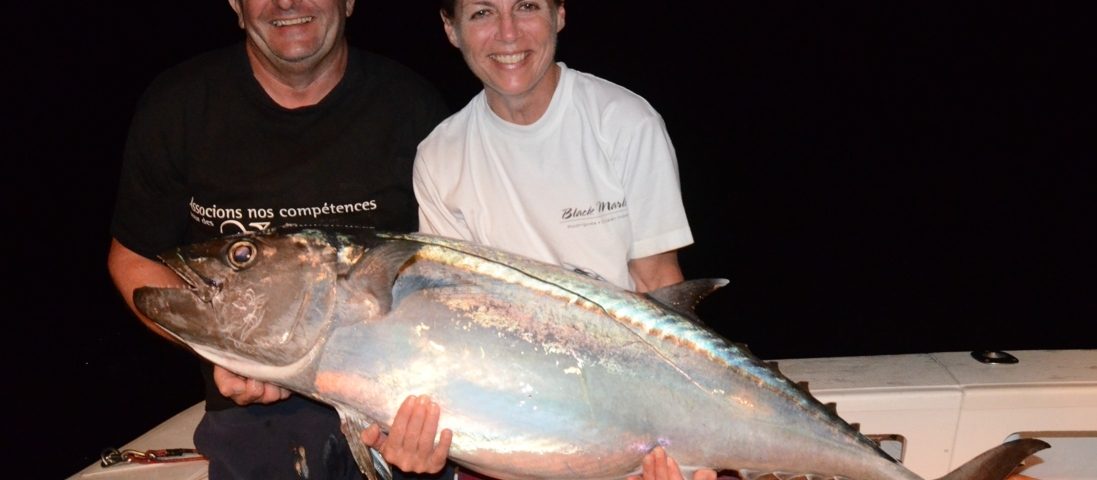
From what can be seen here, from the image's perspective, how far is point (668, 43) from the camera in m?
19.2

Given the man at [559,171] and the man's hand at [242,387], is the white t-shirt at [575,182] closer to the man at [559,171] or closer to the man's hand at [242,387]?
the man at [559,171]

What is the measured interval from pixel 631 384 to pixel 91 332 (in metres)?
8.76

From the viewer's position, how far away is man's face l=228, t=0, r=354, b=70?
2791 mm

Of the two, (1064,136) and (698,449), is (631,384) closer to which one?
(698,449)

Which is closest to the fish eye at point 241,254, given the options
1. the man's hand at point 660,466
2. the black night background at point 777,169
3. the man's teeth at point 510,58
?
the man's teeth at point 510,58

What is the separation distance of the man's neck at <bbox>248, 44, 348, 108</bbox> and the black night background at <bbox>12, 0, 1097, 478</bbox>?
538 centimetres

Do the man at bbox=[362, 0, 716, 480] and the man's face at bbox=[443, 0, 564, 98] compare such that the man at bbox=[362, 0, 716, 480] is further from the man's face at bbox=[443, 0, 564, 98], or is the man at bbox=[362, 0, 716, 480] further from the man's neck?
the man's neck

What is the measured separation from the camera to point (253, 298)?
212 centimetres

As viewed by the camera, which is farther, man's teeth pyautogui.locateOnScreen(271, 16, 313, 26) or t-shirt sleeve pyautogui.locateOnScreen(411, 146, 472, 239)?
t-shirt sleeve pyautogui.locateOnScreen(411, 146, 472, 239)

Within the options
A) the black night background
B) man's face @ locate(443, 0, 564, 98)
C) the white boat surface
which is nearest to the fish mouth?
man's face @ locate(443, 0, 564, 98)

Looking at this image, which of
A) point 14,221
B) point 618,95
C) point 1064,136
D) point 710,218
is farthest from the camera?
point 1064,136

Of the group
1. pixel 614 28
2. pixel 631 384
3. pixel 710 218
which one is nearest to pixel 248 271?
pixel 631 384

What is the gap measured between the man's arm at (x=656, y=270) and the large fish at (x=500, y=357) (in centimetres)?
59

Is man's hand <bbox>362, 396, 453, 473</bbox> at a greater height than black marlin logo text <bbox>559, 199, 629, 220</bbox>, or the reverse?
black marlin logo text <bbox>559, 199, 629, 220</bbox>
